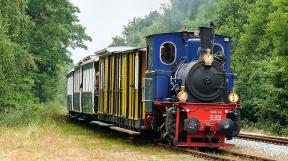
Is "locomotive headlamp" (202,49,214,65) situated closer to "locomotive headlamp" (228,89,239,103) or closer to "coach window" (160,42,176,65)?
"locomotive headlamp" (228,89,239,103)

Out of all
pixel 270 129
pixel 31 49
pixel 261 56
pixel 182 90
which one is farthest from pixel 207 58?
pixel 31 49

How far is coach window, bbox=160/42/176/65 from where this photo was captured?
14.1 meters

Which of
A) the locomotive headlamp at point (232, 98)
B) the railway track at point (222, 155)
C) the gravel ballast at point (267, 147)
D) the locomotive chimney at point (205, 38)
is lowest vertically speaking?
the gravel ballast at point (267, 147)

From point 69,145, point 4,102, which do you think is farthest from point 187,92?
point 4,102

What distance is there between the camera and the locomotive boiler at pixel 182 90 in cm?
1291

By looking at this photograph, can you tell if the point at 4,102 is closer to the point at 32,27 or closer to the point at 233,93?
the point at 32,27

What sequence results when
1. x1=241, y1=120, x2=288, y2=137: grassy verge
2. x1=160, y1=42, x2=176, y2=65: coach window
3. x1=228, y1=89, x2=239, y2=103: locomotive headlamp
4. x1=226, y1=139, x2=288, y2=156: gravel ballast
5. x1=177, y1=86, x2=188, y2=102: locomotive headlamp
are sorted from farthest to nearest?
x1=241, y1=120, x2=288, y2=137: grassy verge, x1=160, y1=42, x2=176, y2=65: coach window, x1=226, y1=139, x2=288, y2=156: gravel ballast, x1=228, y1=89, x2=239, y2=103: locomotive headlamp, x1=177, y1=86, x2=188, y2=102: locomotive headlamp

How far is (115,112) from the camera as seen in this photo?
17.5 meters

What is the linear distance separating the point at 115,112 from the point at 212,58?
17.3 ft

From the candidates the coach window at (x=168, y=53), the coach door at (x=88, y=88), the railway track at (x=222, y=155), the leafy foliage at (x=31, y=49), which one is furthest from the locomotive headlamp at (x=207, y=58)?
the leafy foliage at (x=31, y=49)

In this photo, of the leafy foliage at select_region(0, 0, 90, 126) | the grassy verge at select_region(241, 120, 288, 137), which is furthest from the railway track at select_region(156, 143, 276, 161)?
the grassy verge at select_region(241, 120, 288, 137)

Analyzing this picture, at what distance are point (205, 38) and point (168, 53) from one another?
1.42 metres

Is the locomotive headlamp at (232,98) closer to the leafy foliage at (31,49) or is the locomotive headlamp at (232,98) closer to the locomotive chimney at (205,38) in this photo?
the locomotive chimney at (205,38)

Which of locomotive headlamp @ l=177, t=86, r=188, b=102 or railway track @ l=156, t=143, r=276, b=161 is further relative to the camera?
locomotive headlamp @ l=177, t=86, r=188, b=102
